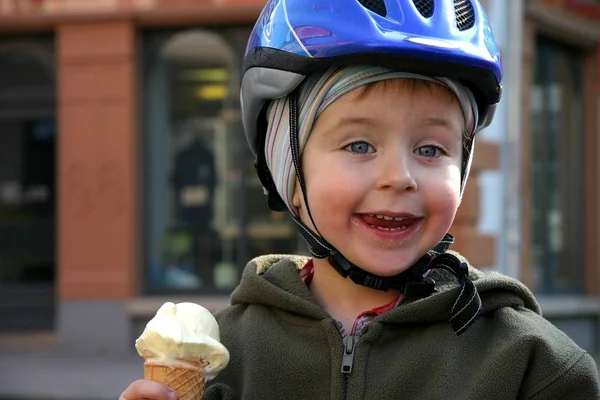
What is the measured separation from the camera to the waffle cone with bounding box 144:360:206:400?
6.33 feet

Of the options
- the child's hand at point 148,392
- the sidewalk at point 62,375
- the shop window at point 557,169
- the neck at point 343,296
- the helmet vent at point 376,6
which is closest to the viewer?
the child's hand at point 148,392

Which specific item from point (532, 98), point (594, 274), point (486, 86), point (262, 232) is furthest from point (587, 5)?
point (486, 86)

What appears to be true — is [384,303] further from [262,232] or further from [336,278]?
[262,232]

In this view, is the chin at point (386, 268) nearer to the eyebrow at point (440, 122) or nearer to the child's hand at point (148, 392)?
the eyebrow at point (440, 122)

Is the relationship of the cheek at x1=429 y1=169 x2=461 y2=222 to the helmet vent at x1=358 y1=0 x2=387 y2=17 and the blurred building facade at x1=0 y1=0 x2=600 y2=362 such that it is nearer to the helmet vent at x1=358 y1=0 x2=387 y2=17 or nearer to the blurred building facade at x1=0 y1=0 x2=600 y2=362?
the helmet vent at x1=358 y1=0 x2=387 y2=17

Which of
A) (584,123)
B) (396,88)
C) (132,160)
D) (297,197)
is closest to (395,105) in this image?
(396,88)

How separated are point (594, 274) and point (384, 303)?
1062cm

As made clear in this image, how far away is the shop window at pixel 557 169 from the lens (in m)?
11.6

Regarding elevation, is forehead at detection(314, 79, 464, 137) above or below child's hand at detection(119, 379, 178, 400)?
above

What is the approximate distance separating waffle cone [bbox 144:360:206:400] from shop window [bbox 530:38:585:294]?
10019 mm

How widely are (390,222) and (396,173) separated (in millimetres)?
116

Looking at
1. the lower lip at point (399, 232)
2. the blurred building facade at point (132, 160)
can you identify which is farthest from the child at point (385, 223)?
the blurred building facade at point (132, 160)

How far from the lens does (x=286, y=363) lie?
207 centimetres

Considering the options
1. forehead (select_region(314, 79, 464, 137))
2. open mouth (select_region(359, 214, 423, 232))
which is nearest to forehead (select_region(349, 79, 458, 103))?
forehead (select_region(314, 79, 464, 137))
